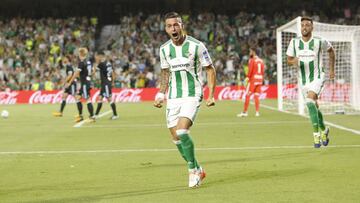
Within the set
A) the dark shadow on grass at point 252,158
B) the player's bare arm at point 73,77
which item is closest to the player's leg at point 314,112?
the dark shadow on grass at point 252,158

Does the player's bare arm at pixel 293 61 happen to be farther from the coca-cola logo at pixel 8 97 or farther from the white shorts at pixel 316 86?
the coca-cola logo at pixel 8 97

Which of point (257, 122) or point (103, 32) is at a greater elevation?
point (103, 32)

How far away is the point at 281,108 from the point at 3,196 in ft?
62.8

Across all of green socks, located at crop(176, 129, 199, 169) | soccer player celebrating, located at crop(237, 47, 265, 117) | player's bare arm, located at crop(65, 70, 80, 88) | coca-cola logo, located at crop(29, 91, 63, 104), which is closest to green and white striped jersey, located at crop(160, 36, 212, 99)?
green socks, located at crop(176, 129, 199, 169)

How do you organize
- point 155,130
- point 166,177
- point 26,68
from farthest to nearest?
point 26,68 < point 155,130 < point 166,177

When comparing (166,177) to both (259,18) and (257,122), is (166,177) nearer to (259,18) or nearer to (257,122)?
(257,122)

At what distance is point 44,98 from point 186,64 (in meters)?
30.1

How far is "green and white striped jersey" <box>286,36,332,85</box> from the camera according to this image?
1235 centimetres

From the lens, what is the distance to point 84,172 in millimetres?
9688

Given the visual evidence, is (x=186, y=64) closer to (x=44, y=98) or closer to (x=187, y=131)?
(x=187, y=131)

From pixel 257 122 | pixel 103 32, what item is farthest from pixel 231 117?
pixel 103 32

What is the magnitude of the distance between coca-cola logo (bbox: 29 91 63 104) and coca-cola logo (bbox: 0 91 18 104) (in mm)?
942

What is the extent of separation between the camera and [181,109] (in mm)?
8562

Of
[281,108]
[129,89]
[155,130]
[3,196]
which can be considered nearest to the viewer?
[3,196]
